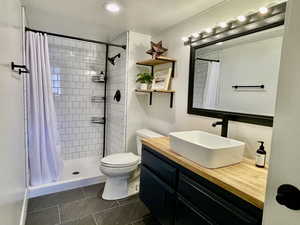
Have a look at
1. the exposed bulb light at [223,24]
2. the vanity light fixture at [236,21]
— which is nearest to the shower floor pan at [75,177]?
the vanity light fixture at [236,21]

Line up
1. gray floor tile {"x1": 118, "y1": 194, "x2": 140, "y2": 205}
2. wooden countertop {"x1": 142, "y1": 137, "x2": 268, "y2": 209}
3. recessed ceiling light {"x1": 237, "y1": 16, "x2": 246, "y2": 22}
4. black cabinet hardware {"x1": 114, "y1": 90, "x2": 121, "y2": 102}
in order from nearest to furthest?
1. wooden countertop {"x1": 142, "y1": 137, "x2": 268, "y2": 209}
2. recessed ceiling light {"x1": 237, "y1": 16, "x2": 246, "y2": 22}
3. gray floor tile {"x1": 118, "y1": 194, "x2": 140, "y2": 205}
4. black cabinet hardware {"x1": 114, "y1": 90, "x2": 121, "y2": 102}

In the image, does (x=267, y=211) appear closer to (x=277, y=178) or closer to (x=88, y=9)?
(x=277, y=178)

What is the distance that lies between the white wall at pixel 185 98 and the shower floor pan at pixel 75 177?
3.66ft

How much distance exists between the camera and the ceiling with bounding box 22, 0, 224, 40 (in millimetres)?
1785

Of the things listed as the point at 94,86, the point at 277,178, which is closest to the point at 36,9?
the point at 94,86

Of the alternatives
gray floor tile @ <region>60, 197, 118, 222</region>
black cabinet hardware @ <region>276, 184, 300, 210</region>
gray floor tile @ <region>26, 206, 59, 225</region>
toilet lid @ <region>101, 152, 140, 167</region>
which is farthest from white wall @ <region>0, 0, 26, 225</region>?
black cabinet hardware @ <region>276, 184, 300, 210</region>

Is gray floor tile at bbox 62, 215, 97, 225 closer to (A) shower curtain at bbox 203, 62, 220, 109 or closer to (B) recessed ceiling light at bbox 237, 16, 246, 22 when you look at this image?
(A) shower curtain at bbox 203, 62, 220, 109

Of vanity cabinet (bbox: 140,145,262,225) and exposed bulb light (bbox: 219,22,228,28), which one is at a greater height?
exposed bulb light (bbox: 219,22,228,28)

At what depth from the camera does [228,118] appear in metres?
1.58

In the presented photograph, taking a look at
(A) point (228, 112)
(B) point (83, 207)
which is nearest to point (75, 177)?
(B) point (83, 207)

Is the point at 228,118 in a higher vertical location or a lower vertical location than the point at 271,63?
lower

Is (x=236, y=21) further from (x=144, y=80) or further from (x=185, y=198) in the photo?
(x=185, y=198)

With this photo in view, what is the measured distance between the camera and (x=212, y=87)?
70.4 inches

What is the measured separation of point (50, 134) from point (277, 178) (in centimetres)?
233
